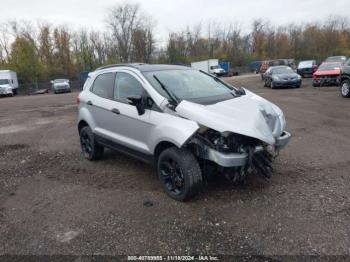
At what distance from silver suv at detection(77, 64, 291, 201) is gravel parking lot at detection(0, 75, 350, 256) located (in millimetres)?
383

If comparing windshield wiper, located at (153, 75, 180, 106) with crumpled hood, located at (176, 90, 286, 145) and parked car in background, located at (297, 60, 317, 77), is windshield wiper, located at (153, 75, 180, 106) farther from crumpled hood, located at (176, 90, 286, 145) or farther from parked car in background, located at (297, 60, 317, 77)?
parked car in background, located at (297, 60, 317, 77)

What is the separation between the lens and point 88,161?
20.2 feet

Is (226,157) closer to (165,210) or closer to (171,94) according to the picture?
(165,210)

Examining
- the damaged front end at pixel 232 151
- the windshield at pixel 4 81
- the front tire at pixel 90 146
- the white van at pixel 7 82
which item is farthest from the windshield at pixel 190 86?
the windshield at pixel 4 81

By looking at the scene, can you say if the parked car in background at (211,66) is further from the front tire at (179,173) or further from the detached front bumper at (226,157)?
the detached front bumper at (226,157)

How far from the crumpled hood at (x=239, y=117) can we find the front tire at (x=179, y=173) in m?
0.50

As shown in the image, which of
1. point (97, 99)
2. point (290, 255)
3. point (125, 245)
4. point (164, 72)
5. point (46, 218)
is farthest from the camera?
point (97, 99)

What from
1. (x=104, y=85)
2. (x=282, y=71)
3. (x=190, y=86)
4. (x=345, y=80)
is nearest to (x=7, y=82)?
(x=282, y=71)

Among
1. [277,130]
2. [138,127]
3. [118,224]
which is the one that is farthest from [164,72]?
[118,224]

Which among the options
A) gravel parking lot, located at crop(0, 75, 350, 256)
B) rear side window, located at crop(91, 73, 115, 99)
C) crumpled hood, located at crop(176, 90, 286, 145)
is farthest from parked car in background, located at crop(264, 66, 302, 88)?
crumpled hood, located at crop(176, 90, 286, 145)

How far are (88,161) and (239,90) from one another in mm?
3186

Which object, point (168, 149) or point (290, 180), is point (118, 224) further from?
point (290, 180)

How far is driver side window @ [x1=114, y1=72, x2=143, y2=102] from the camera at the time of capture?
4.68m

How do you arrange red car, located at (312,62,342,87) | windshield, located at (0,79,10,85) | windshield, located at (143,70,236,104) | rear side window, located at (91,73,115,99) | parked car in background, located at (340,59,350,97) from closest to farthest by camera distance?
windshield, located at (143,70,236,104), rear side window, located at (91,73,115,99), parked car in background, located at (340,59,350,97), red car, located at (312,62,342,87), windshield, located at (0,79,10,85)
